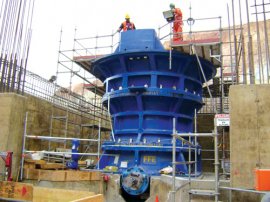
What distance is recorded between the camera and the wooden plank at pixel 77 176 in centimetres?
898

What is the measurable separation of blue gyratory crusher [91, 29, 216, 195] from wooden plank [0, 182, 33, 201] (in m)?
4.54

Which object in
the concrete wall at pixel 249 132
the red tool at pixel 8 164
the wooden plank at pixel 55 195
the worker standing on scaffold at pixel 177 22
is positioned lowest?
the wooden plank at pixel 55 195

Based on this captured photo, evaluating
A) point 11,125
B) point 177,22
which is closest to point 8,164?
point 11,125

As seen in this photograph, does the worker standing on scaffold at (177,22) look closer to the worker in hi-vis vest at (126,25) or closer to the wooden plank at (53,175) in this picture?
the worker in hi-vis vest at (126,25)

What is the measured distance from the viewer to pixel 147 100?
36.8 feet

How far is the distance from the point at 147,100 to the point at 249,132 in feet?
15.3

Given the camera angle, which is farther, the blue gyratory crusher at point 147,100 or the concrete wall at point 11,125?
the blue gyratory crusher at point 147,100

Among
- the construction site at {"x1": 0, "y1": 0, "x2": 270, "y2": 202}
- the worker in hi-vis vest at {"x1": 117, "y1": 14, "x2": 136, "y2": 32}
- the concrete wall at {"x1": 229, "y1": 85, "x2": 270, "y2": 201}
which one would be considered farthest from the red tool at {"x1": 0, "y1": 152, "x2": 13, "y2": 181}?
the worker in hi-vis vest at {"x1": 117, "y1": 14, "x2": 136, "y2": 32}

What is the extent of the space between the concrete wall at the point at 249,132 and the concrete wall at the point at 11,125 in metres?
5.76

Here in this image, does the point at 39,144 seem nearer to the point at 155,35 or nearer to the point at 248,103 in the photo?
the point at 155,35

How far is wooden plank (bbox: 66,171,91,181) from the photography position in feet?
29.5

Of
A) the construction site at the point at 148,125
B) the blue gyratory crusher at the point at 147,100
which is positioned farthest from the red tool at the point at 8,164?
the blue gyratory crusher at the point at 147,100

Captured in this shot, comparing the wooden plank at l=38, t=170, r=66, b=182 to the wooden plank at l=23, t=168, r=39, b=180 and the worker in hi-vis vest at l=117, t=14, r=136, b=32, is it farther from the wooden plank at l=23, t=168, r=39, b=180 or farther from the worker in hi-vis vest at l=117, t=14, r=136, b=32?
the worker in hi-vis vest at l=117, t=14, r=136, b=32

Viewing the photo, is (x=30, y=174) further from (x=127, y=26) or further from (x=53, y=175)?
(x=127, y=26)
